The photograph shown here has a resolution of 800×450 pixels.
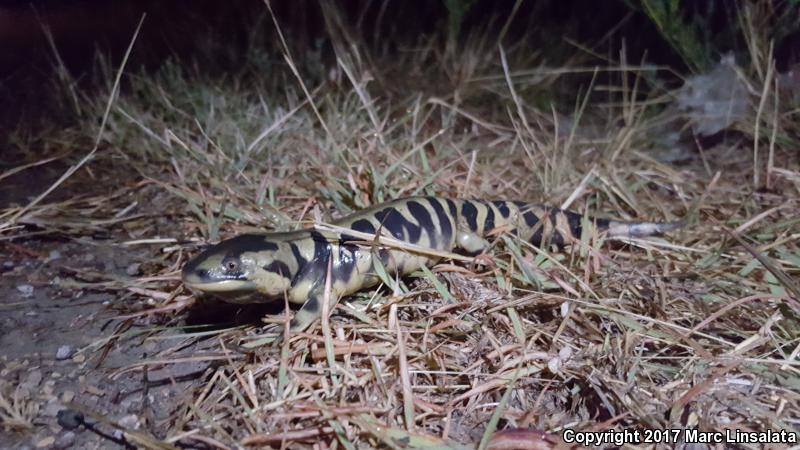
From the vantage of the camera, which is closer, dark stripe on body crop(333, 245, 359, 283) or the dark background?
dark stripe on body crop(333, 245, 359, 283)

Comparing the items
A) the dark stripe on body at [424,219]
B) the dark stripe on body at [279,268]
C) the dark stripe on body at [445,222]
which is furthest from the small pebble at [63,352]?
the dark stripe on body at [445,222]

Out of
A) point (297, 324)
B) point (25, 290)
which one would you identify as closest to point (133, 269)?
point (25, 290)

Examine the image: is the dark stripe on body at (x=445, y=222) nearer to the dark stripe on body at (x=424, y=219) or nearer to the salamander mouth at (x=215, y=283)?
the dark stripe on body at (x=424, y=219)

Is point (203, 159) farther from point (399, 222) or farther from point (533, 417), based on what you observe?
point (533, 417)

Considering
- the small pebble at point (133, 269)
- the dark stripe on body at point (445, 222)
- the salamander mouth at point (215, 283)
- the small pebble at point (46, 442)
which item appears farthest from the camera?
the dark stripe on body at point (445, 222)

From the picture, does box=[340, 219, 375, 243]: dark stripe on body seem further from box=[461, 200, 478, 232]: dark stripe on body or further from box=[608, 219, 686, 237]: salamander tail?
box=[608, 219, 686, 237]: salamander tail

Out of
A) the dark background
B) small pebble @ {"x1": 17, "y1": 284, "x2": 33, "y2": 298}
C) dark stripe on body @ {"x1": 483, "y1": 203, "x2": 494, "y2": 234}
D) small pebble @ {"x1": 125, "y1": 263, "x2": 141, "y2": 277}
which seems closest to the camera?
small pebble @ {"x1": 17, "y1": 284, "x2": 33, "y2": 298}

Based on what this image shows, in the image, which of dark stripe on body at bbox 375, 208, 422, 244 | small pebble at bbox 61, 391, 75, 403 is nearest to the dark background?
dark stripe on body at bbox 375, 208, 422, 244

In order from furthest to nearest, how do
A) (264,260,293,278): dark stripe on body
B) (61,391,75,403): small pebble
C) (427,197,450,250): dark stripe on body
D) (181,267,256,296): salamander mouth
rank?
(427,197,450,250): dark stripe on body
(264,260,293,278): dark stripe on body
(181,267,256,296): salamander mouth
(61,391,75,403): small pebble

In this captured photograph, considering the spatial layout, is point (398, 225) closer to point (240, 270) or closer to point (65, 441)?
point (240, 270)
